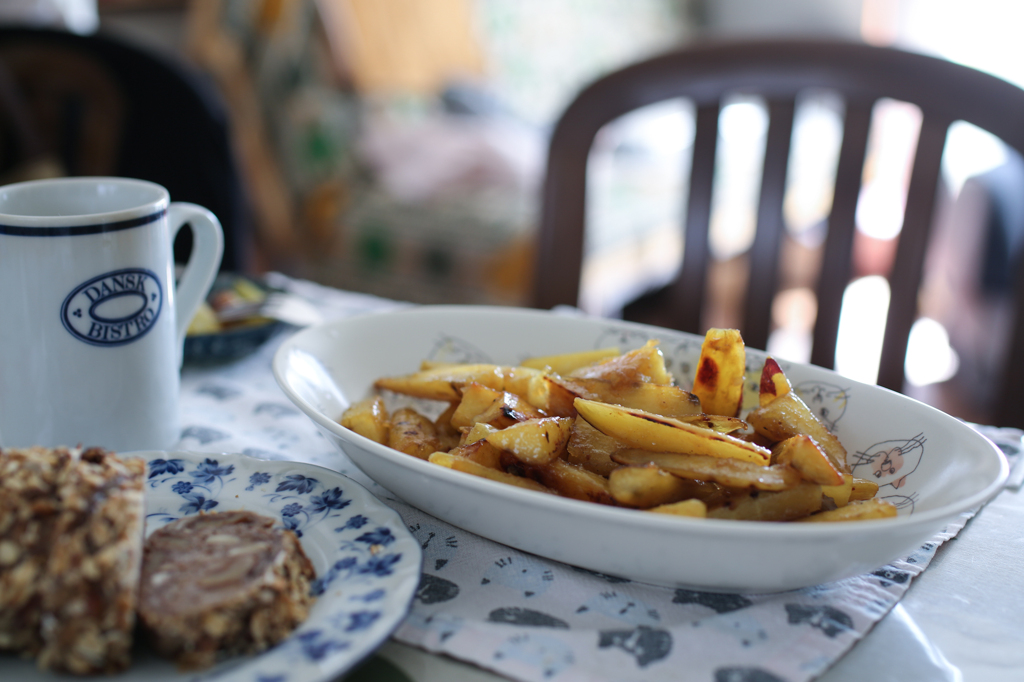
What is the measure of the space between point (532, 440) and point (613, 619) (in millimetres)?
152

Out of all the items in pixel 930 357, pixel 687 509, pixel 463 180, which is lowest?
pixel 930 357

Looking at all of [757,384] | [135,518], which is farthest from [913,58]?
[135,518]

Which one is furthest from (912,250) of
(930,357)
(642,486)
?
(930,357)

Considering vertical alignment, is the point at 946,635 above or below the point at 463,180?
below

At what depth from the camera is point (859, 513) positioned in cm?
57

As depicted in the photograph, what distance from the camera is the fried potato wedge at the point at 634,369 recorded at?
723 mm

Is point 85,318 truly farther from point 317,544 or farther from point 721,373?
point 721,373

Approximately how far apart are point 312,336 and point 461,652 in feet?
1.52

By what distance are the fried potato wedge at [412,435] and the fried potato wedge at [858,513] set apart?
331 mm

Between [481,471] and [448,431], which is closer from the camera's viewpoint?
[481,471]

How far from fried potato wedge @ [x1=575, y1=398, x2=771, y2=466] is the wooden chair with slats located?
94 cm

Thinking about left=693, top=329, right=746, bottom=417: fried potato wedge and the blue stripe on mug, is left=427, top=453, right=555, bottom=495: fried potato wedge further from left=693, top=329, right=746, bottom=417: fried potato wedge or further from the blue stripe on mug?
the blue stripe on mug

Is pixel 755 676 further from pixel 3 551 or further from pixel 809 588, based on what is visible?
pixel 3 551

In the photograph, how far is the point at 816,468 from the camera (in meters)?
0.56
